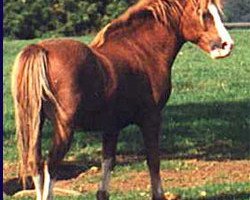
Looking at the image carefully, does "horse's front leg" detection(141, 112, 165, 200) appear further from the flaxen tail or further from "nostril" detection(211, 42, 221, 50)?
the flaxen tail

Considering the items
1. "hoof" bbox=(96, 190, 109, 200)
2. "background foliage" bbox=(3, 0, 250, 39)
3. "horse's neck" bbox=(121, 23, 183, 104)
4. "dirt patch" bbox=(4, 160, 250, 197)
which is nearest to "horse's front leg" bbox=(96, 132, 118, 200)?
"hoof" bbox=(96, 190, 109, 200)

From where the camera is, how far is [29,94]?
6.91 metres

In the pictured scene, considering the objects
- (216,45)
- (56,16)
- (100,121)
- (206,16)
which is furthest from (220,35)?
(56,16)

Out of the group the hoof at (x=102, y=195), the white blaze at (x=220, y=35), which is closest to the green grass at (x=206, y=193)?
the hoof at (x=102, y=195)

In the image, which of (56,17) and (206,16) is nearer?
(206,16)

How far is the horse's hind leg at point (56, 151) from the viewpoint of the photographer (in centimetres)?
700

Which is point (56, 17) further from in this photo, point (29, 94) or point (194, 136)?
point (29, 94)

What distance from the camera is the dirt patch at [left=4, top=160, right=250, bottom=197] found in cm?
964

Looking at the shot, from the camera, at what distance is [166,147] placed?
38.7ft

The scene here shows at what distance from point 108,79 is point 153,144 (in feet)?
2.87

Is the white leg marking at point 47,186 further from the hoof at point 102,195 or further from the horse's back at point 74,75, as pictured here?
the hoof at point 102,195

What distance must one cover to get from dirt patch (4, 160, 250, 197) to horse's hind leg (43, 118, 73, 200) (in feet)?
7.59

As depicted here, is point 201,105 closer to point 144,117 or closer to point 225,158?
point 225,158

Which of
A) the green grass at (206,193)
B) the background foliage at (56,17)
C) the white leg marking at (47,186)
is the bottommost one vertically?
the background foliage at (56,17)
